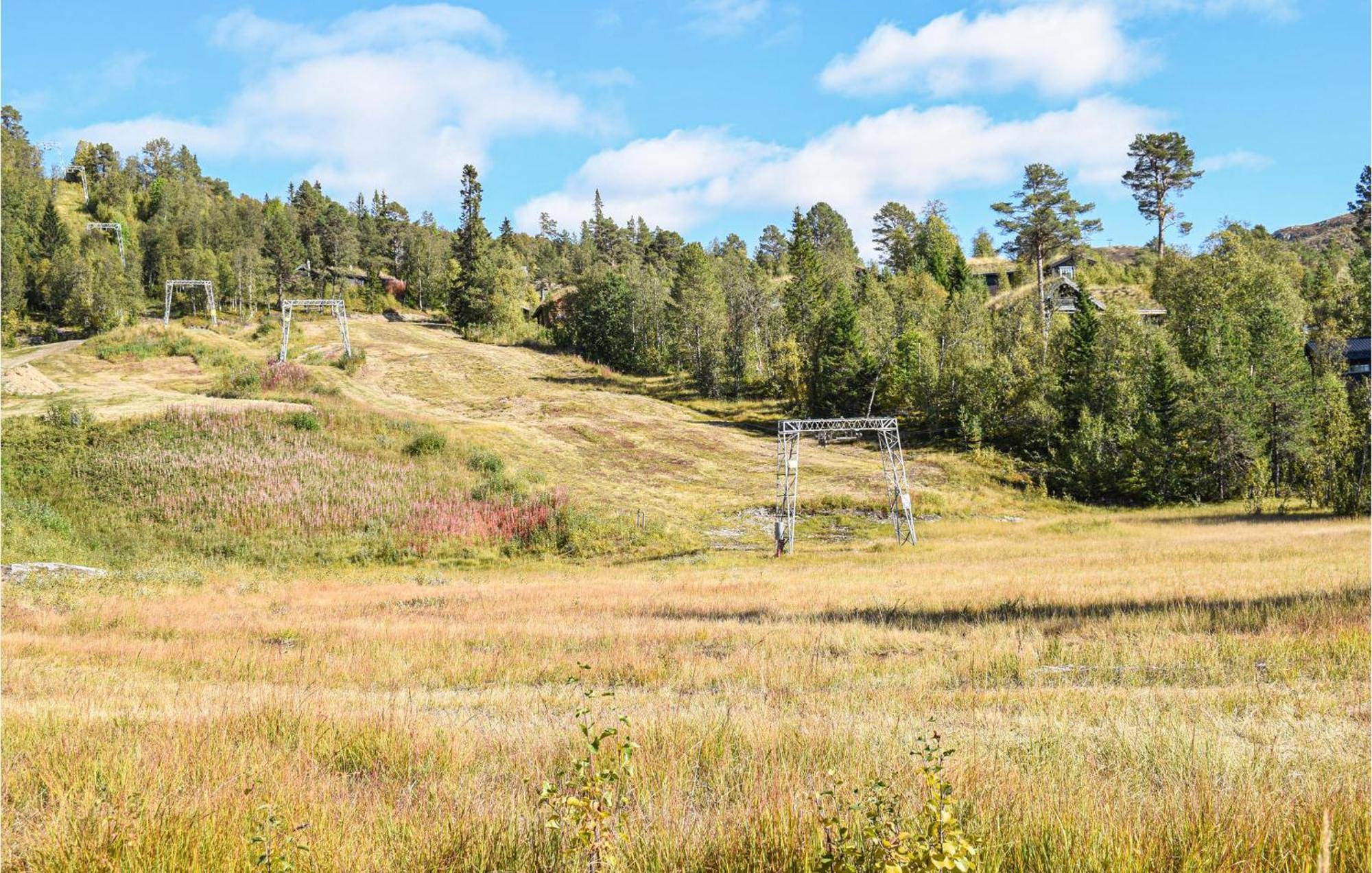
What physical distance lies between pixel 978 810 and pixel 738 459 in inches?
2202

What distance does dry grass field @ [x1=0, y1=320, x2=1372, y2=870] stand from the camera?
12.5 ft

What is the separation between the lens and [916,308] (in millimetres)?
80250

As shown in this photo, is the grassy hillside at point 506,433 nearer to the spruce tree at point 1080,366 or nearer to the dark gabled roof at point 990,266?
the spruce tree at point 1080,366

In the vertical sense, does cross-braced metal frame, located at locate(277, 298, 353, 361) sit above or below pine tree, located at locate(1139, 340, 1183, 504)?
above

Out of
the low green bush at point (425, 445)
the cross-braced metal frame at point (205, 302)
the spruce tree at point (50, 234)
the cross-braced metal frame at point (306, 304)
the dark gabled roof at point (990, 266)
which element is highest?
the spruce tree at point (50, 234)

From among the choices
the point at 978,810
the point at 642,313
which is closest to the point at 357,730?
the point at 978,810

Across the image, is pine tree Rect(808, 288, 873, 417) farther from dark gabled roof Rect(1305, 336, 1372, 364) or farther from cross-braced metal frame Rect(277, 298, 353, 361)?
cross-braced metal frame Rect(277, 298, 353, 361)

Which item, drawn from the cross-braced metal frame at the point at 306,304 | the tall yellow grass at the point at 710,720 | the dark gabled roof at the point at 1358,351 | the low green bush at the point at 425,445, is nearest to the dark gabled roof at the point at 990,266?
the dark gabled roof at the point at 1358,351

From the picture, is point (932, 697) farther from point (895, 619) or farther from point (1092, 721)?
point (895, 619)

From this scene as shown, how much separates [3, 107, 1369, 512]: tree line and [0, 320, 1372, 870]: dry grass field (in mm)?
29620

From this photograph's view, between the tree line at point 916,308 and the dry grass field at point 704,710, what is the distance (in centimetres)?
2962

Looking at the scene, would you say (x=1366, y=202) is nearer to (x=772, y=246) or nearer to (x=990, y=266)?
(x=990, y=266)

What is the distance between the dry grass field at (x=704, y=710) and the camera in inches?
150

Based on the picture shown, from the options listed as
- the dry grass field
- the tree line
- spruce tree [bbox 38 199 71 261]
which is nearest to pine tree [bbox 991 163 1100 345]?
the tree line
